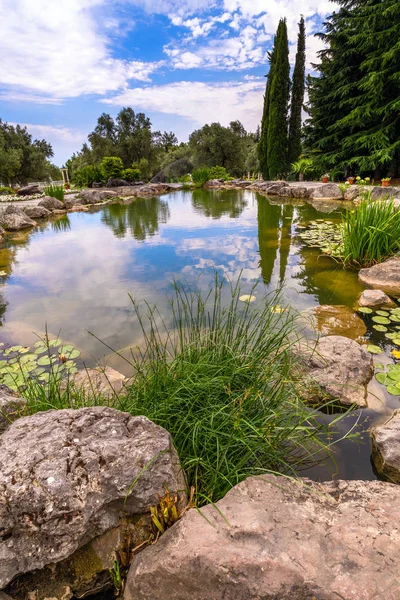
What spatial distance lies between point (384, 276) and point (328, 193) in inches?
353

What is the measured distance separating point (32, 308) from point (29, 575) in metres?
3.07

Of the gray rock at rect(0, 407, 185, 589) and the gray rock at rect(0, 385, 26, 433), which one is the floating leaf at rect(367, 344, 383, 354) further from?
the gray rock at rect(0, 385, 26, 433)

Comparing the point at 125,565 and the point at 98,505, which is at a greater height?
the point at 98,505

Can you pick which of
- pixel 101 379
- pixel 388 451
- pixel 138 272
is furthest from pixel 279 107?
pixel 388 451

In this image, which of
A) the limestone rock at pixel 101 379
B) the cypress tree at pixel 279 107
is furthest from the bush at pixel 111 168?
the limestone rock at pixel 101 379

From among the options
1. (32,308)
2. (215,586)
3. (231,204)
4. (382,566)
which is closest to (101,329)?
(32,308)

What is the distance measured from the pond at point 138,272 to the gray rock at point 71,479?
82cm

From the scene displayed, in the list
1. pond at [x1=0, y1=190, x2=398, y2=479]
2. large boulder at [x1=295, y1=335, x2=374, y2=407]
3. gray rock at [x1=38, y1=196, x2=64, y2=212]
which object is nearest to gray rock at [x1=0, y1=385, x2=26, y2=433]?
pond at [x1=0, y1=190, x2=398, y2=479]

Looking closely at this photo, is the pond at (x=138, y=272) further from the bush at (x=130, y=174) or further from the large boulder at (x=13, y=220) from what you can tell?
the bush at (x=130, y=174)

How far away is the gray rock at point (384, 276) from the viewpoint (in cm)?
357

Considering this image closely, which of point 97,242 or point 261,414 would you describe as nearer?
point 261,414

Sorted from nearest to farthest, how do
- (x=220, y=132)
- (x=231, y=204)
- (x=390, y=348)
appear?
A: 1. (x=390, y=348)
2. (x=231, y=204)
3. (x=220, y=132)

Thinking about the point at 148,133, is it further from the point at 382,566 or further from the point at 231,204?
the point at 382,566

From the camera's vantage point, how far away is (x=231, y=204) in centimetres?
1174
